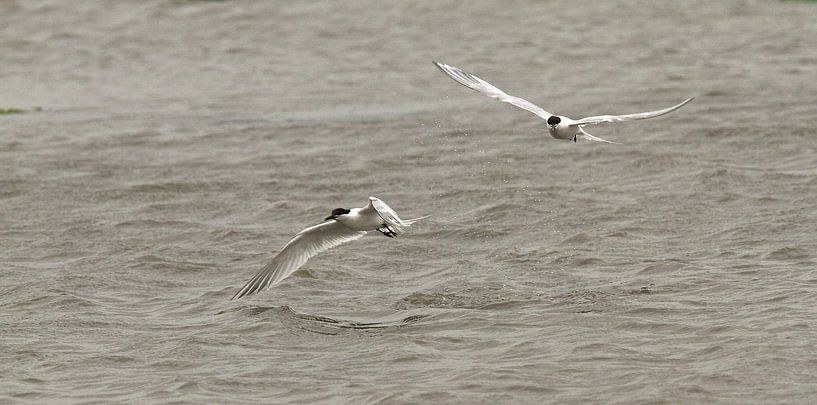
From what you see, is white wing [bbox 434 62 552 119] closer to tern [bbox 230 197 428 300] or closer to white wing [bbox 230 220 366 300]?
tern [bbox 230 197 428 300]

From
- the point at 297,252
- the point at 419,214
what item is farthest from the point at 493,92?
the point at 419,214

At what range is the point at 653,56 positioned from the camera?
2189 centimetres

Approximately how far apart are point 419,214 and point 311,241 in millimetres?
3087

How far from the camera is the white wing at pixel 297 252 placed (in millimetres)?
10336

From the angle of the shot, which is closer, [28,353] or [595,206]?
[28,353]

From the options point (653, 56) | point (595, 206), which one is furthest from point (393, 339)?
point (653, 56)

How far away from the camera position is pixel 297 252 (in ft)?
34.6

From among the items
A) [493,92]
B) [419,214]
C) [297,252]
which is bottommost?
[419,214]

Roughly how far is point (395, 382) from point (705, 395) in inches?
75.8

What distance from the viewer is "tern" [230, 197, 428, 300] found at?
1003cm

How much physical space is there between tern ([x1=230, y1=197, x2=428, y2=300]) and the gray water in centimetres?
26

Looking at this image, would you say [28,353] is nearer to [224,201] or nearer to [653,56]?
[224,201]

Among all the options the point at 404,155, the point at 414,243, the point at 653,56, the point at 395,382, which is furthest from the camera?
the point at 653,56

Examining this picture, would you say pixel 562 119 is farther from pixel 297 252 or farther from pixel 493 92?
pixel 297 252
